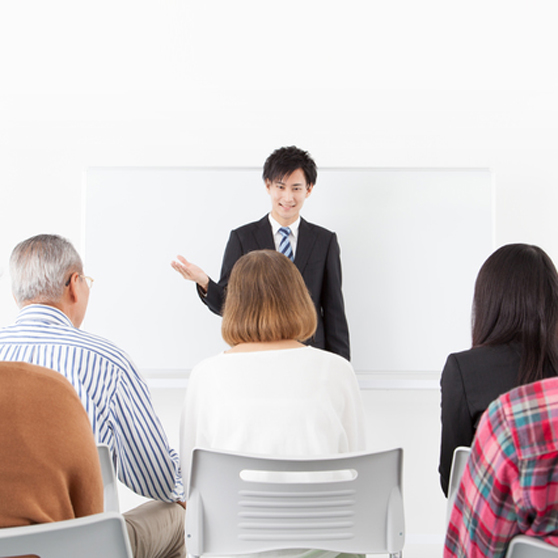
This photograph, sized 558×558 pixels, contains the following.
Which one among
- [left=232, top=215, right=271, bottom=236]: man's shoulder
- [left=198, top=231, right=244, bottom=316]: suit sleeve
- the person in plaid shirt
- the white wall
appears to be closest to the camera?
the person in plaid shirt

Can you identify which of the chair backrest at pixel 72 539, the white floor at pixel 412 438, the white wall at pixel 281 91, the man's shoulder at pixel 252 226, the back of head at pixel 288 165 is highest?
the white wall at pixel 281 91

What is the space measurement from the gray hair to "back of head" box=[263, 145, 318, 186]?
1.31 meters

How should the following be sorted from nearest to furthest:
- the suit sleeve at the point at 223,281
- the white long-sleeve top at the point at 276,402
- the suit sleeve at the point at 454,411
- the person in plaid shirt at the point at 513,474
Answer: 1. the person in plaid shirt at the point at 513,474
2. the white long-sleeve top at the point at 276,402
3. the suit sleeve at the point at 454,411
4. the suit sleeve at the point at 223,281

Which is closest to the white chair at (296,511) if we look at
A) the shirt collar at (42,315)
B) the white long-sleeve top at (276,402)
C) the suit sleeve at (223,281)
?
the white long-sleeve top at (276,402)

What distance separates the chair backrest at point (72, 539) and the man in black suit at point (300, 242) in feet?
5.79

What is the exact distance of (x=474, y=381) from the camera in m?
1.48

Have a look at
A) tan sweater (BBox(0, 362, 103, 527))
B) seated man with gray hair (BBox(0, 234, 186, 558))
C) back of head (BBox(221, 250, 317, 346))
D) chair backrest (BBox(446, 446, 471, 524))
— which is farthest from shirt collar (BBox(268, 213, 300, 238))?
tan sweater (BBox(0, 362, 103, 527))

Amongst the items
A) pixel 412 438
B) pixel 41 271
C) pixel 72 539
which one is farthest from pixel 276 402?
pixel 412 438

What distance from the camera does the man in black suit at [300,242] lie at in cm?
269

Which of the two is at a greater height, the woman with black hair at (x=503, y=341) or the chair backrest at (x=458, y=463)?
the woman with black hair at (x=503, y=341)

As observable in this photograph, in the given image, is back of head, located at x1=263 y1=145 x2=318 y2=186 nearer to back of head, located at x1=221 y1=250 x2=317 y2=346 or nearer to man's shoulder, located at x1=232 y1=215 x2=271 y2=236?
man's shoulder, located at x1=232 y1=215 x2=271 y2=236

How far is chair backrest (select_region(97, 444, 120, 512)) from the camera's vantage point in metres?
1.32

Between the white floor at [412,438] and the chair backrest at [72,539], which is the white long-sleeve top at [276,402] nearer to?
the chair backrest at [72,539]

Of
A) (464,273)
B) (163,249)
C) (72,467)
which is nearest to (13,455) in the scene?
(72,467)
